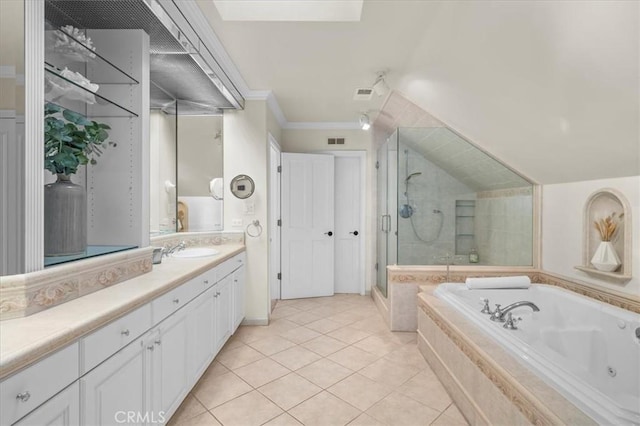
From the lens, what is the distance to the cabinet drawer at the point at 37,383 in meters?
0.78

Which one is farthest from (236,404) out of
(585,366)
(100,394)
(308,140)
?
(308,140)

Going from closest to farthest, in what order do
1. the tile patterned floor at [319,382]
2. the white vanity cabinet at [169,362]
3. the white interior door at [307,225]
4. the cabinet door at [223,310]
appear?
1. the white vanity cabinet at [169,362]
2. the tile patterned floor at [319,382]
3. the cabinet door at [223,310]
4. the white interior door at [307,225]

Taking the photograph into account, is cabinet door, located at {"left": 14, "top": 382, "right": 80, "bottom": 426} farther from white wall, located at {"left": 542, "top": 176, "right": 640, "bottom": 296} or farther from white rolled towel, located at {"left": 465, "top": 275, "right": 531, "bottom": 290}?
white wall, located at {"left": 542, "top": 176, "right": 640, "bottom": 296}

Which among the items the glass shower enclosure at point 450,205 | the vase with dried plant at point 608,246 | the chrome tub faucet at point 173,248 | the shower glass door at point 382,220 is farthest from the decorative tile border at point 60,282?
the vase with dried plant at point 608,246

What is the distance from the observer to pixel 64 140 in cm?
137

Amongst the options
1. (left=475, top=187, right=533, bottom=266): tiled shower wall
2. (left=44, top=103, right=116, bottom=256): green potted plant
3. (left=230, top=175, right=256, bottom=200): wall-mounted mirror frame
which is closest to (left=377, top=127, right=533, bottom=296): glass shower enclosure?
(left=475, top=187, right=533, bottom=266): tiled shower wall

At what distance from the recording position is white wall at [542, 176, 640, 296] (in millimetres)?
1888

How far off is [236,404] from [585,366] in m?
2.12

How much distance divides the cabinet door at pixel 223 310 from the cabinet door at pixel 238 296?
0.43 feet

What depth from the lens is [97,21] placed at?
5.69ft

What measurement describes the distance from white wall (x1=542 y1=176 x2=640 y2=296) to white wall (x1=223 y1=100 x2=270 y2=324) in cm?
263

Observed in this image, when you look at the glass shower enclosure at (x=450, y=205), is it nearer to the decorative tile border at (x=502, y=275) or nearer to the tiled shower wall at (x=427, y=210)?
the tiled shower wall at (x=427, y=210)

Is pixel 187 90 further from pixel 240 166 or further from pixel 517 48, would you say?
pixel 517 48

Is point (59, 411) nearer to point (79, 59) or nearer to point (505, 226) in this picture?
point (79, 59)
